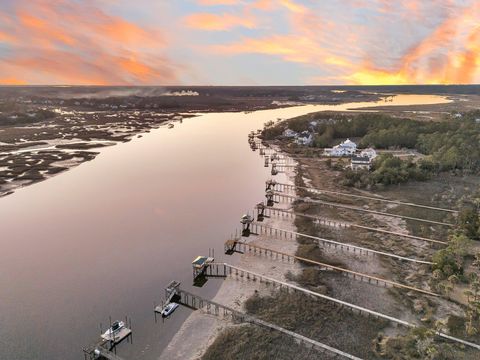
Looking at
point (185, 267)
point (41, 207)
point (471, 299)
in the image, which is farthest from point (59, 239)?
point (471, 299)

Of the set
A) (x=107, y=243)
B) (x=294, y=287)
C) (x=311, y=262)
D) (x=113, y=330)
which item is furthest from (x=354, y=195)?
(x=113, y=330)

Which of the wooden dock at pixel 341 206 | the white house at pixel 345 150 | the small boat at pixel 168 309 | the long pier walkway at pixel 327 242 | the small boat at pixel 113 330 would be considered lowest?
the small boat at pixel 168 309

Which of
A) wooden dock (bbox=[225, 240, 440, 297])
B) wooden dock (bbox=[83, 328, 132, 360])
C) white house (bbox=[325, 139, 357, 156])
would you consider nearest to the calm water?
wooden dock (bbox=[83, 328, 132, 360])

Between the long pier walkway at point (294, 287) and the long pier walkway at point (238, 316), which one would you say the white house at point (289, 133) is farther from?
the long pier walkway at point (238, 316)

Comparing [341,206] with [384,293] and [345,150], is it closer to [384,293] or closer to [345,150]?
[384,293]

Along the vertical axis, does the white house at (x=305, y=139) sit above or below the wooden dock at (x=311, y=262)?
above

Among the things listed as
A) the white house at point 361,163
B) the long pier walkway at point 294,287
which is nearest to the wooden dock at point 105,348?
the long pier walkway at point 294,287

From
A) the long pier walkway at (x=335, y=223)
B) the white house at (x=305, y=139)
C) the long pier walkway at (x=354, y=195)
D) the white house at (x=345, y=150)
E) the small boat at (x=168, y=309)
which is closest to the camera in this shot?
the small boat at (x=168, y=309)
